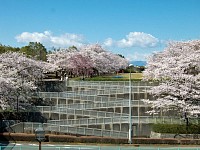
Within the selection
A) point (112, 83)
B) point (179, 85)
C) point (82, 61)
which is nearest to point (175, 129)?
point (179, 85)

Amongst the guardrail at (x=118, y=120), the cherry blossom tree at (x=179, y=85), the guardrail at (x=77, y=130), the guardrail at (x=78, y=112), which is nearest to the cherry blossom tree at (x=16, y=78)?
the guardrail at (x=78, y=112)

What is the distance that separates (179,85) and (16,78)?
23.8 m

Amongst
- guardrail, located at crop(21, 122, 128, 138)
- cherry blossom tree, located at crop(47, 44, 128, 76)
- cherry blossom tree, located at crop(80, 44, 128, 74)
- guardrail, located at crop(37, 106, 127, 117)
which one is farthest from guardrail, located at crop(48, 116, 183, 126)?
cherry blossom tree, located at crop(80, 44, 128, 74)

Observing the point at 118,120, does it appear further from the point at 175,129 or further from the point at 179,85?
the point at 179,85

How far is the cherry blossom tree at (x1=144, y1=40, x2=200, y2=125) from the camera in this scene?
5194 centimetres

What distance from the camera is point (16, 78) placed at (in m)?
57.3

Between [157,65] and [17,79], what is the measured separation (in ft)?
71.1

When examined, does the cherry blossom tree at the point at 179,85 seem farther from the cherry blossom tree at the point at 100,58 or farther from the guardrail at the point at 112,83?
the cherry blossom tree at the point at 100,58

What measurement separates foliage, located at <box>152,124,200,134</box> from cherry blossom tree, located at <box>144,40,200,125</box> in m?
1.69

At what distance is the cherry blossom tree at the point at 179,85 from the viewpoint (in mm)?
51938

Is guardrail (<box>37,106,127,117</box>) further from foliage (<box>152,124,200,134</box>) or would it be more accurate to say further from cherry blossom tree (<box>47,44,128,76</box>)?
cherry blossom tree (<box>47,44,128,76</box>)

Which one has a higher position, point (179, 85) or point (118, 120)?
point (179, 85)

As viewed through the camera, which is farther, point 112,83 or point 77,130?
point 112,83

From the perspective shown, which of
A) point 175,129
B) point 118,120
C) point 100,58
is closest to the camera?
point 175,129
